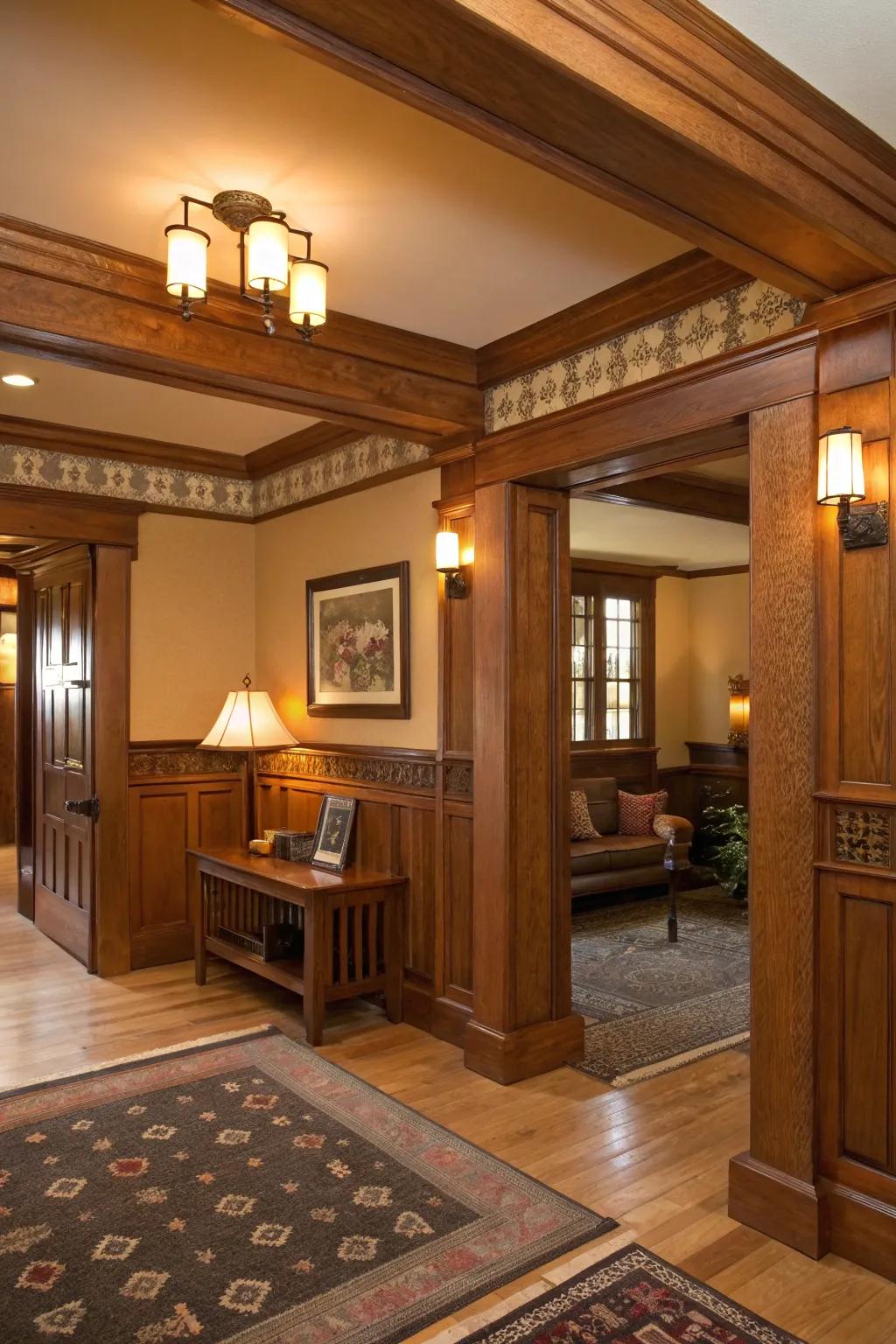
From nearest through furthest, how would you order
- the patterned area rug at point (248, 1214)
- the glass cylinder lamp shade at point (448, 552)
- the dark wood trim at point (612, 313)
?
the patterned area rug at point (248, 1214)
the dark wood trim at point (612, 313)
the glass cylinder lamp shade at point (448, 552)

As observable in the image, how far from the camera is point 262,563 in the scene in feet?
18.5

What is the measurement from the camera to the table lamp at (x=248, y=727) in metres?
4.89

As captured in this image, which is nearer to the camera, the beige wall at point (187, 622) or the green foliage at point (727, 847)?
the beige wall at point (187, 622)

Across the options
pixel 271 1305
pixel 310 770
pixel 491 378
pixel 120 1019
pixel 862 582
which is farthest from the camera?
pixel 310 770

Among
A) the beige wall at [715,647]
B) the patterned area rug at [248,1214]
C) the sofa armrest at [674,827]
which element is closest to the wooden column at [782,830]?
the patterned area rug at [248,1214]

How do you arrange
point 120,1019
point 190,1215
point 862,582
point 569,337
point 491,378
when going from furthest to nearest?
point 120,1019
point 491,378
point 569,337
point 190,1215
point 862,582

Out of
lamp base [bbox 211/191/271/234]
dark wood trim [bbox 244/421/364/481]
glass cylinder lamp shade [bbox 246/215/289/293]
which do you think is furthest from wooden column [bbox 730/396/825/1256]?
dark wood trim [bbox 244/421/364/481]

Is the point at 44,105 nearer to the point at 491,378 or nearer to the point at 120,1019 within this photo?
the point at 491,378

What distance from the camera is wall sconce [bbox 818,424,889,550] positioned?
238cm

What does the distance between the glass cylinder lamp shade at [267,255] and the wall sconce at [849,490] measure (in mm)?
1453

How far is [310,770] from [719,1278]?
3.20m

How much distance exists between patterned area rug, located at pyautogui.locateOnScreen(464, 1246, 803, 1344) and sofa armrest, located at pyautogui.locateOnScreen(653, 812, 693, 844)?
192 inches

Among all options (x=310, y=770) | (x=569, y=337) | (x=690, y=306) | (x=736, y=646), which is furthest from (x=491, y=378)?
(x=736, y=646)

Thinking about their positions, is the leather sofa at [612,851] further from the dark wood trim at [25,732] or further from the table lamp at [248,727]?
the dark wood trim at [25,732]
